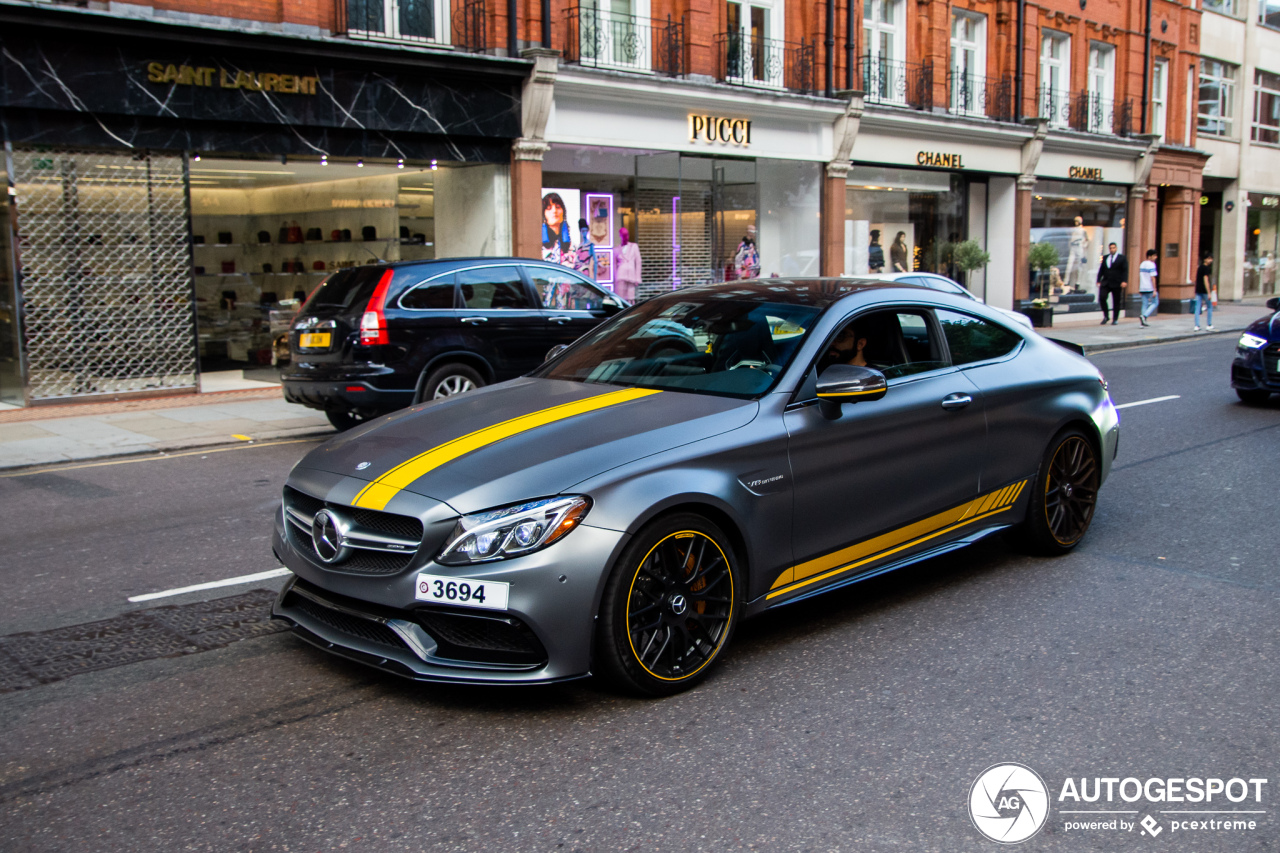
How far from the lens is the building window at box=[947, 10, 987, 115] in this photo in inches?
1049

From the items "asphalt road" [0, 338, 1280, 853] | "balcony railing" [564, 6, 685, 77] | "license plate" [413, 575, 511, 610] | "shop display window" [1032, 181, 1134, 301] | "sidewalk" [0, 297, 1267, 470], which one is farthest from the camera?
"shop display window" [1032, 181, 1134, 301]

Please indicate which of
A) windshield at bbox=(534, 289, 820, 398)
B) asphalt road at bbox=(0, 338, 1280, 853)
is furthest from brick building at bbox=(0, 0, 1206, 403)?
windshield at bbox=(534, 289, 820, 398)

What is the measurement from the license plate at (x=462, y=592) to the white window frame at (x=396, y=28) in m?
14.2

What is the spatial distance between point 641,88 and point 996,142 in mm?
12487

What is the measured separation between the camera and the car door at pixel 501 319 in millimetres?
11156

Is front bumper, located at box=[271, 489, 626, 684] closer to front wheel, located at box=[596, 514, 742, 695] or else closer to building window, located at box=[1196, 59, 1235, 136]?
front wheel, located at box=[596, 514, 742, 695]

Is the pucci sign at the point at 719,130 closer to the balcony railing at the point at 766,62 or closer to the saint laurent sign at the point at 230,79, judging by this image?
the balcony railing at the point at 766,62

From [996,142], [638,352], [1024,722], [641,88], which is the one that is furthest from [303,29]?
[996,142]

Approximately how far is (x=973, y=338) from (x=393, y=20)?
530 inches

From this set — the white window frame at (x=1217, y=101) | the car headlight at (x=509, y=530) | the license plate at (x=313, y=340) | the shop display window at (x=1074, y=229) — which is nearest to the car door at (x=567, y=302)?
the license plate at (x=313, y=340)

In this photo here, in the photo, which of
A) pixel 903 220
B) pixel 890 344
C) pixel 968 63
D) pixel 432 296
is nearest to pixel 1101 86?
pixel 968 63

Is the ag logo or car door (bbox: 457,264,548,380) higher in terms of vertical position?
car door (bbox: 457,264,548,380)

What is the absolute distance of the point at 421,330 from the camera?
10.7 metres

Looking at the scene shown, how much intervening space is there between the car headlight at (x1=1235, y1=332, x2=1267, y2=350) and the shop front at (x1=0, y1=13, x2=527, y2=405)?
10.9 metres
